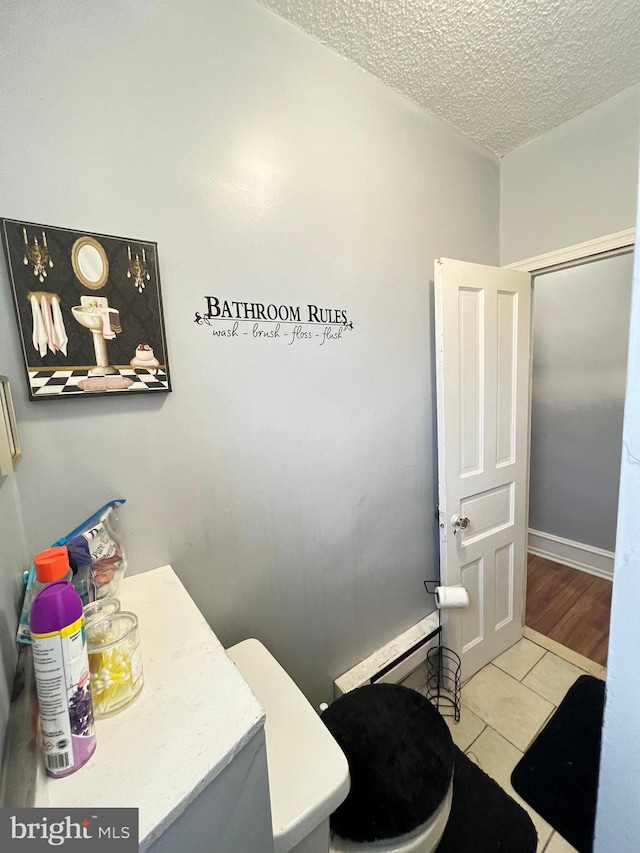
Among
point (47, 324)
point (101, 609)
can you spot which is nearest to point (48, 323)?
point (47, 324)

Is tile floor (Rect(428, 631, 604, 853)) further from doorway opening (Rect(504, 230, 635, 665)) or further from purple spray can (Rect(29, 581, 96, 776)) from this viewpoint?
purple spray can (Rect(29, 581, 96, 776))

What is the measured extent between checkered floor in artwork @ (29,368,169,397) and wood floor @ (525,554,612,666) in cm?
243

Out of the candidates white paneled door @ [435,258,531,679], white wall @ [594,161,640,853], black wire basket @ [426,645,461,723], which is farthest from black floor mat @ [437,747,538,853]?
white wall @ [594,161,640,853]

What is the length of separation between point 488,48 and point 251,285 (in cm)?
115

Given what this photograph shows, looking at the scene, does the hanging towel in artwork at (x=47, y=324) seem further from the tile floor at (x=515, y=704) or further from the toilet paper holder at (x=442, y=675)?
the tile floor at (x=515, y=704)

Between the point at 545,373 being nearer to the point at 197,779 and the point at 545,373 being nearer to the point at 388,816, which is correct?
the point at 388,816

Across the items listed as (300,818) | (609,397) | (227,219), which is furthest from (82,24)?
(609,397)

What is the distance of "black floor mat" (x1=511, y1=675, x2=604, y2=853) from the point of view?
113 centimetres

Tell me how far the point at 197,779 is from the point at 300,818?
1.39 ft

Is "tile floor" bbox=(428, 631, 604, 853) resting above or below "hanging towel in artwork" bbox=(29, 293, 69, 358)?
below

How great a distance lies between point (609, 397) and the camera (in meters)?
2.32

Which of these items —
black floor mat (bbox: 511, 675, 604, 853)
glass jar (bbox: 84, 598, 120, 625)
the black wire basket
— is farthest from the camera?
the black wire basket

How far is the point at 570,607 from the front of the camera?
2.14 metres

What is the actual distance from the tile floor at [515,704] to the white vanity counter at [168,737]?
1.30m
